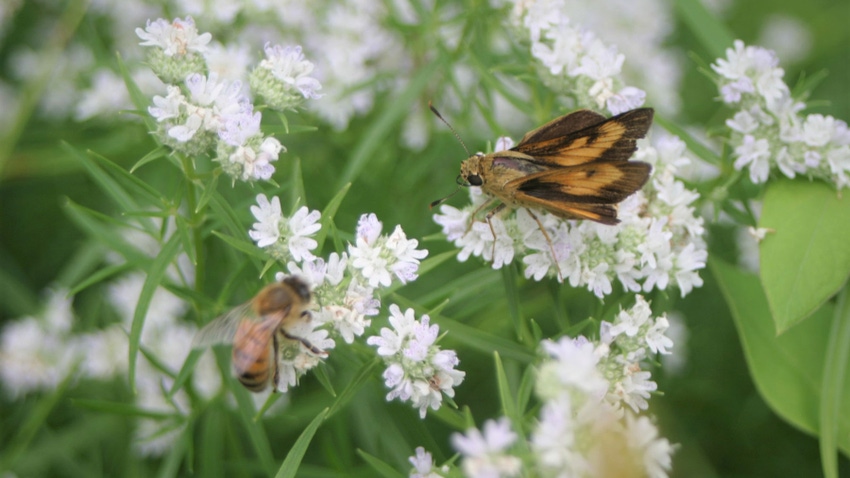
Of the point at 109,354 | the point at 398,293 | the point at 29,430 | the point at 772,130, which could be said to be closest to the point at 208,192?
the point at 398,293

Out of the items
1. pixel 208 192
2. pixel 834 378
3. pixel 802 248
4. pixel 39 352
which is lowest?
pixel 834 378

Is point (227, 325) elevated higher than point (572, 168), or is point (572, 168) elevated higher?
point (227, 325)

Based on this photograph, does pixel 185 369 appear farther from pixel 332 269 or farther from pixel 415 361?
pixel 415 361

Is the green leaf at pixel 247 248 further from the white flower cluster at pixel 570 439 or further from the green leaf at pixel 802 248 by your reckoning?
the green leaf at pixel 802 248

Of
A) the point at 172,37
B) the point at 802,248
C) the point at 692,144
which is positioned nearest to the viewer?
the point at 172,37

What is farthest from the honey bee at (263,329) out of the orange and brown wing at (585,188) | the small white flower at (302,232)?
the orange and brown wing at (585,188)

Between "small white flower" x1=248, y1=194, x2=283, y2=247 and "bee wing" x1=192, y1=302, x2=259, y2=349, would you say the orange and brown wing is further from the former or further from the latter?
"bee wing" x1=192, y1=302, x2=259, y2=349

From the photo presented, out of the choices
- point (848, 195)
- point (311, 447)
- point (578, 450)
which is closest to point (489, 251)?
point (578, 450)
